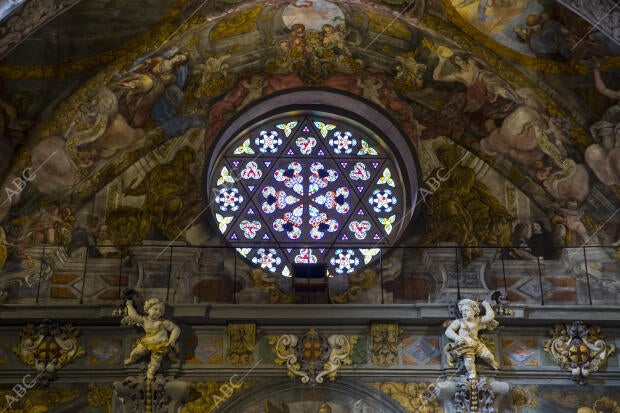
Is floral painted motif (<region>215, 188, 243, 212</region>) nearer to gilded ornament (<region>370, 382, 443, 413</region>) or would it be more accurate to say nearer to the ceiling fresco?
the ceiling fresco

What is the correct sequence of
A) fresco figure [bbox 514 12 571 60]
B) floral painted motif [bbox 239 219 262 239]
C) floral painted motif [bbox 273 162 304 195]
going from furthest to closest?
floral painted motif [bbox 273 162 304 195] → floral painted motif [bbox 239 219 262 239] → fresco figure [bbox 514 12 571 60]

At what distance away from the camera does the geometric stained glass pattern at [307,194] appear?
1672 cm

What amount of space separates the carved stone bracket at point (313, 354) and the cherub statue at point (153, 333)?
1468 millimetres

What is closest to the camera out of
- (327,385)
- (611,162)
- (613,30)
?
(613,30)

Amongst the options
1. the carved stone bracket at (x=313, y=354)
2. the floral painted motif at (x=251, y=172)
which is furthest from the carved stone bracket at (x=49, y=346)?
the floral painted motif at (x=251, y=172)

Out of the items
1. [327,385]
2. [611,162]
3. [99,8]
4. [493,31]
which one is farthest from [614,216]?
[99,8]

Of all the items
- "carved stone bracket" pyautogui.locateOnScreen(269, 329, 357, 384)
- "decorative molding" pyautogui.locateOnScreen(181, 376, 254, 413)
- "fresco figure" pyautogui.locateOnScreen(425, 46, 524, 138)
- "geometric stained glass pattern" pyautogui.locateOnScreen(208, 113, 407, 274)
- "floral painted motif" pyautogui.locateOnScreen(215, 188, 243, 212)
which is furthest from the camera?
"floral painted motif" pyautogui.locateOnScreen(215, 188, 243, 212)

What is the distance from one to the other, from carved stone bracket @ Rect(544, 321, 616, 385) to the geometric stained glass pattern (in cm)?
301

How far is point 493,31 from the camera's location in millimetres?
15820

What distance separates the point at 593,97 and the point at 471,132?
1997 millimetres

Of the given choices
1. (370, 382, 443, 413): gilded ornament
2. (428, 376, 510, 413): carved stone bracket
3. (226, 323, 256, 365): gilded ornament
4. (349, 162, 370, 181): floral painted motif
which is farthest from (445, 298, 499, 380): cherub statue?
(349, 162, 370, 181): floral painted motif

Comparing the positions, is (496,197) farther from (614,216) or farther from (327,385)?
(327,385)

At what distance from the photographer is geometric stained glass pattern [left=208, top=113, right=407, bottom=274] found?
54.9 ft

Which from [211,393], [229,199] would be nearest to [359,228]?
[229,199]
